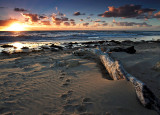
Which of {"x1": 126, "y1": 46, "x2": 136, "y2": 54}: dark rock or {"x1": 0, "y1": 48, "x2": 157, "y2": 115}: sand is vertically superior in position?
{"x1": 126, "y1": 46, "x2": 136, "y2": 54}: dark rock

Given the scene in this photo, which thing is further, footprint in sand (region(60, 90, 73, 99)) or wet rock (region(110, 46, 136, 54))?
wet rock (region(110, 46, 136, 54))

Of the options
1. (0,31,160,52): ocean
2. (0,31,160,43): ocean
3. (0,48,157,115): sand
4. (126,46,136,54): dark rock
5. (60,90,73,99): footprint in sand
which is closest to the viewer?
(0,48,157,115): sand

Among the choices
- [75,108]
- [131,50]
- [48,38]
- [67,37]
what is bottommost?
[75,108]

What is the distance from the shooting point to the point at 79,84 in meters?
3.48

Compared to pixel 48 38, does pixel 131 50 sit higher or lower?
lower

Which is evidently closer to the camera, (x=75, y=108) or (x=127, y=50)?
(x=75, y=108)

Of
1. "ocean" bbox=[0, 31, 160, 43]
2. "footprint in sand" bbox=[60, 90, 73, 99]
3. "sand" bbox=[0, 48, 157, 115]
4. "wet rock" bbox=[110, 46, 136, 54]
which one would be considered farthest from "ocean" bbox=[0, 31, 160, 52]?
"footprint in sand" bbox=[60, 90, 73, 99]

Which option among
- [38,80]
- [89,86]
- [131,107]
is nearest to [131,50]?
[89,86]

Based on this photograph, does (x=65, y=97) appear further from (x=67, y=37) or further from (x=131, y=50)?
(x=67, y=37)

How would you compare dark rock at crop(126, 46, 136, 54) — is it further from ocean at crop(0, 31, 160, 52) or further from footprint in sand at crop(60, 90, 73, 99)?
ocean at crop(0, 31, 160, 52)

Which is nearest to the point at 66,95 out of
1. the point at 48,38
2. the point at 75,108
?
the point at 75,108

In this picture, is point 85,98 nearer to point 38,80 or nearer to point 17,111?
point 17,111

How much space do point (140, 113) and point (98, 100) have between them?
898 mm

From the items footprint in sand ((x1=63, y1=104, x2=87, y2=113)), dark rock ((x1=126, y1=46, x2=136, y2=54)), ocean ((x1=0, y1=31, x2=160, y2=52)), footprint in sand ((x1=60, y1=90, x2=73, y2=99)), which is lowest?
footprint in sand ((x1=63, y1=104, x2=87, y2=113))
